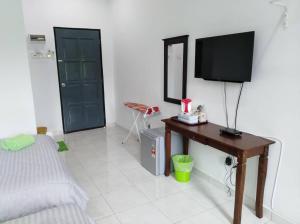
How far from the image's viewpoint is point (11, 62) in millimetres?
2650

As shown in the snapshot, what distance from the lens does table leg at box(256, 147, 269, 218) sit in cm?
206

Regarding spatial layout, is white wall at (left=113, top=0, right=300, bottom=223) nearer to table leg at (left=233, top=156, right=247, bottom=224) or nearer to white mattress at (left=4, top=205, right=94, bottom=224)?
table leg at (left=233, top=156, right=247, bottom=224)

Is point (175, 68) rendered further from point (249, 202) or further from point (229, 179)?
point (249, 202)

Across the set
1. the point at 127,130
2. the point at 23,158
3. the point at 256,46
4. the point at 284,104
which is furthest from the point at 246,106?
the point at 127,130

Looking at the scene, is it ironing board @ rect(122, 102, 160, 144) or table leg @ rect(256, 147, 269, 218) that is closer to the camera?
table leg @ rect(256, 147, 269, 218)

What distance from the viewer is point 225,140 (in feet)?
6.93

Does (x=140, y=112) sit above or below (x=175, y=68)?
below

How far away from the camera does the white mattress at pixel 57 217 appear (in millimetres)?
1335

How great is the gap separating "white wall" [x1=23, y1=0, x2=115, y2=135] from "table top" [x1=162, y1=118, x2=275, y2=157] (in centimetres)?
299

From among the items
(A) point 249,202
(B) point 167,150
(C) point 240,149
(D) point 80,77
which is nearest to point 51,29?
(D) point 80,77

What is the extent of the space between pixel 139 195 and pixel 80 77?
3034 mm

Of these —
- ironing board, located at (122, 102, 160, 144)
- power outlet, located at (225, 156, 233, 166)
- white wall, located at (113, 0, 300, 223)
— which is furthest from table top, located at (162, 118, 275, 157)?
ironing board, located at (122, 102, 160, 144)

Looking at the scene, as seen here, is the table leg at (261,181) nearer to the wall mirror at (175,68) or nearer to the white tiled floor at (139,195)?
the white tiled floor at (139,195)

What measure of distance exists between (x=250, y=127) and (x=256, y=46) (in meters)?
0.77
